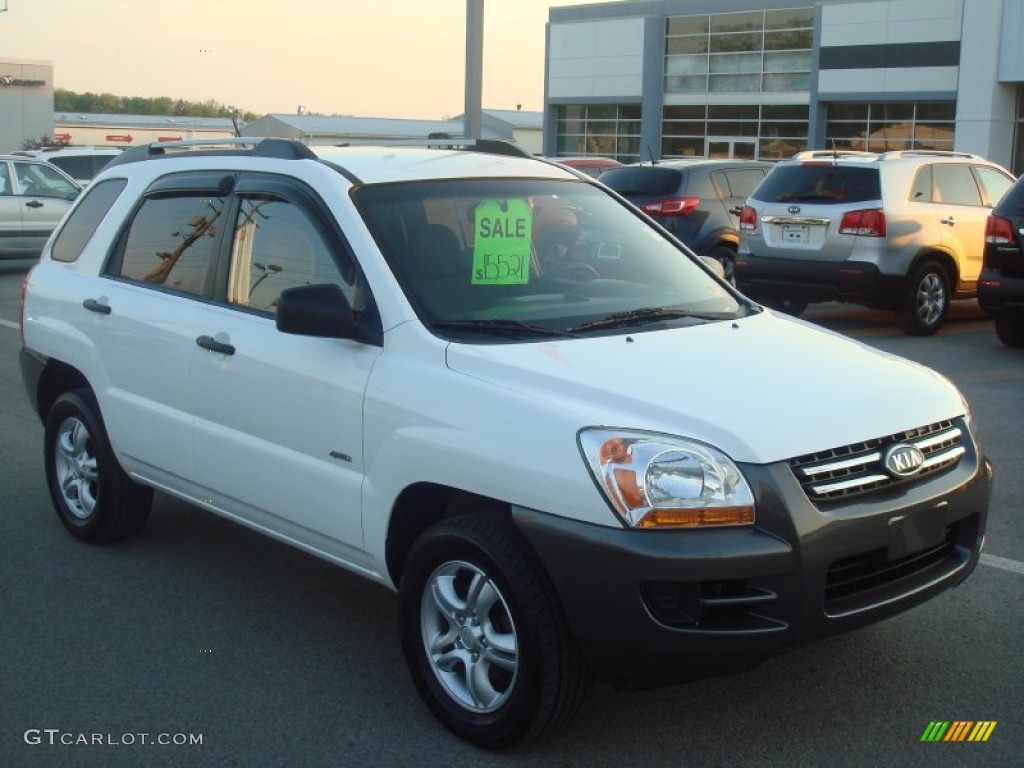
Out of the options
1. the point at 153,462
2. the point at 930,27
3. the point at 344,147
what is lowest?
the point at 153,462

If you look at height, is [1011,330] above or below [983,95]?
below

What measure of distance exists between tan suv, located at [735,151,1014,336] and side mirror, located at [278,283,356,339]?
349 inches

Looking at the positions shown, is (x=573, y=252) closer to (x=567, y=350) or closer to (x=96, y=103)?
(x=567, y=350)

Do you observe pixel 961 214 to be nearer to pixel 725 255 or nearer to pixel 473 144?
pixel 725 255

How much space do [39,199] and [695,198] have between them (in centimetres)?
1036

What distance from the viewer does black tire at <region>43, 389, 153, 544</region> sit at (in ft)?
18.7

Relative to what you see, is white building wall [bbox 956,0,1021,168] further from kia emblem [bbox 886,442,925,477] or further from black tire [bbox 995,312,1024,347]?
kia emblem [bbox 886,442,925,477]

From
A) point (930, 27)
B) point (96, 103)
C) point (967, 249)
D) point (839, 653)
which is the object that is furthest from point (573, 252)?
point (96, 103)

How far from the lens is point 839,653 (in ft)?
15.0

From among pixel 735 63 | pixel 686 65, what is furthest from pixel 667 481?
pixel 686 65

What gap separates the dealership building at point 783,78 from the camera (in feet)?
126

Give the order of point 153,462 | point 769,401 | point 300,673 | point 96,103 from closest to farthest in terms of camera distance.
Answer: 1. point 769,401
2. point 300,673
3. point 153,462
4. point 96,103

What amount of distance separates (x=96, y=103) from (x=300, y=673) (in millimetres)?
132316

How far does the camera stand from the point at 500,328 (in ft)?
14.0
